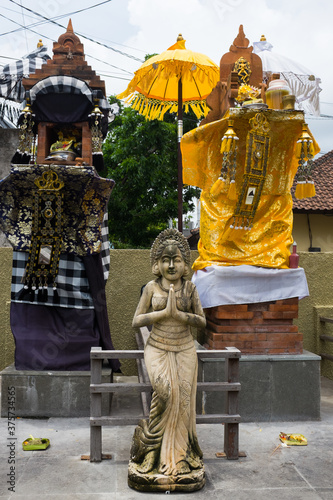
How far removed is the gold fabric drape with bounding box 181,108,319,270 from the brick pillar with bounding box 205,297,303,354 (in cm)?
48

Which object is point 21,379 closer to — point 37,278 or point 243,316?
point 37,278

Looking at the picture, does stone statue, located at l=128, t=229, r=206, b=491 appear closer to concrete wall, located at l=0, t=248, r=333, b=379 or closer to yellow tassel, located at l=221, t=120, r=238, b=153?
yellow tassel, located at l=221, t=120, r=238, b=153

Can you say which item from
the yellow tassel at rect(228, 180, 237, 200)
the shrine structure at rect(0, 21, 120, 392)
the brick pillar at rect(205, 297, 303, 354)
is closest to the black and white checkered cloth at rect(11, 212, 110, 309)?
the shrine structure at rect(0, 21, 120, 392)

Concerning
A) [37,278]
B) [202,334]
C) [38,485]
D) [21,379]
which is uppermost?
[37,278]

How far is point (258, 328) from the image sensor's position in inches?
197

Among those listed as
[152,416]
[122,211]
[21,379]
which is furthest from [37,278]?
[122,211]

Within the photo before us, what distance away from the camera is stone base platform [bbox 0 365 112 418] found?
15.7 ft

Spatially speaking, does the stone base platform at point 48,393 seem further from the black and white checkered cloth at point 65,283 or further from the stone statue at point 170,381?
the stone statue at point 170,381

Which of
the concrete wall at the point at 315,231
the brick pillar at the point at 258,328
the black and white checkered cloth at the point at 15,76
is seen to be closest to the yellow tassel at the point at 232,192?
the brick pillar at the point at 258,328

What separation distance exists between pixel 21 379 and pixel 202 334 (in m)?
2.12

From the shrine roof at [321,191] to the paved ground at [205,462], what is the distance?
9392 millimetres

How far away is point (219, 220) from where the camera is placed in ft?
16.9

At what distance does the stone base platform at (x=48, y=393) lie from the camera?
188 inches

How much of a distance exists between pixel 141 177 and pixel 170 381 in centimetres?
876
